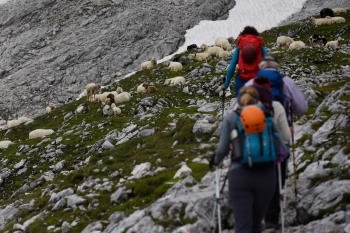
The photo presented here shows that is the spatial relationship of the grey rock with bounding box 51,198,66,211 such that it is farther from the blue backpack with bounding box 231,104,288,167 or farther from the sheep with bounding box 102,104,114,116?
the sheep with bounding box 102,104,114,116

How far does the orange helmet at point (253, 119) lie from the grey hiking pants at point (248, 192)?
76 cm

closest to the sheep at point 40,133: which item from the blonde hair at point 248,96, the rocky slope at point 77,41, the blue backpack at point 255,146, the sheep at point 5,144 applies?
the sheep at point 5,144

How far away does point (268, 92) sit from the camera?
8.29m

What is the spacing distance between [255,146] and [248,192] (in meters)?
0.85

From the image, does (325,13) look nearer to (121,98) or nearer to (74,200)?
(121,98)

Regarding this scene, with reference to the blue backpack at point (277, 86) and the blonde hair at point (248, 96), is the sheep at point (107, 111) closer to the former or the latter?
the blue backpack at point (277, 86)

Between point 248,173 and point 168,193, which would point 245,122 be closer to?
point 248,173

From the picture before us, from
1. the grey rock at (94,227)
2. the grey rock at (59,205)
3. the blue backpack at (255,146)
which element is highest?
the blue backpack at (255,146)

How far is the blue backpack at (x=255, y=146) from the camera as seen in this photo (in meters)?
7.38

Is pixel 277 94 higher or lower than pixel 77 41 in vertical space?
higher

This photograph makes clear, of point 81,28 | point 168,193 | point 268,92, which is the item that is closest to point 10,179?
point 168,193

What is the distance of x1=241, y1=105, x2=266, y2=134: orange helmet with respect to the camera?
7.23m

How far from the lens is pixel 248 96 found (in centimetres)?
770

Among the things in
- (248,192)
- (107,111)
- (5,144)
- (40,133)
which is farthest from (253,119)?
(5,144)
